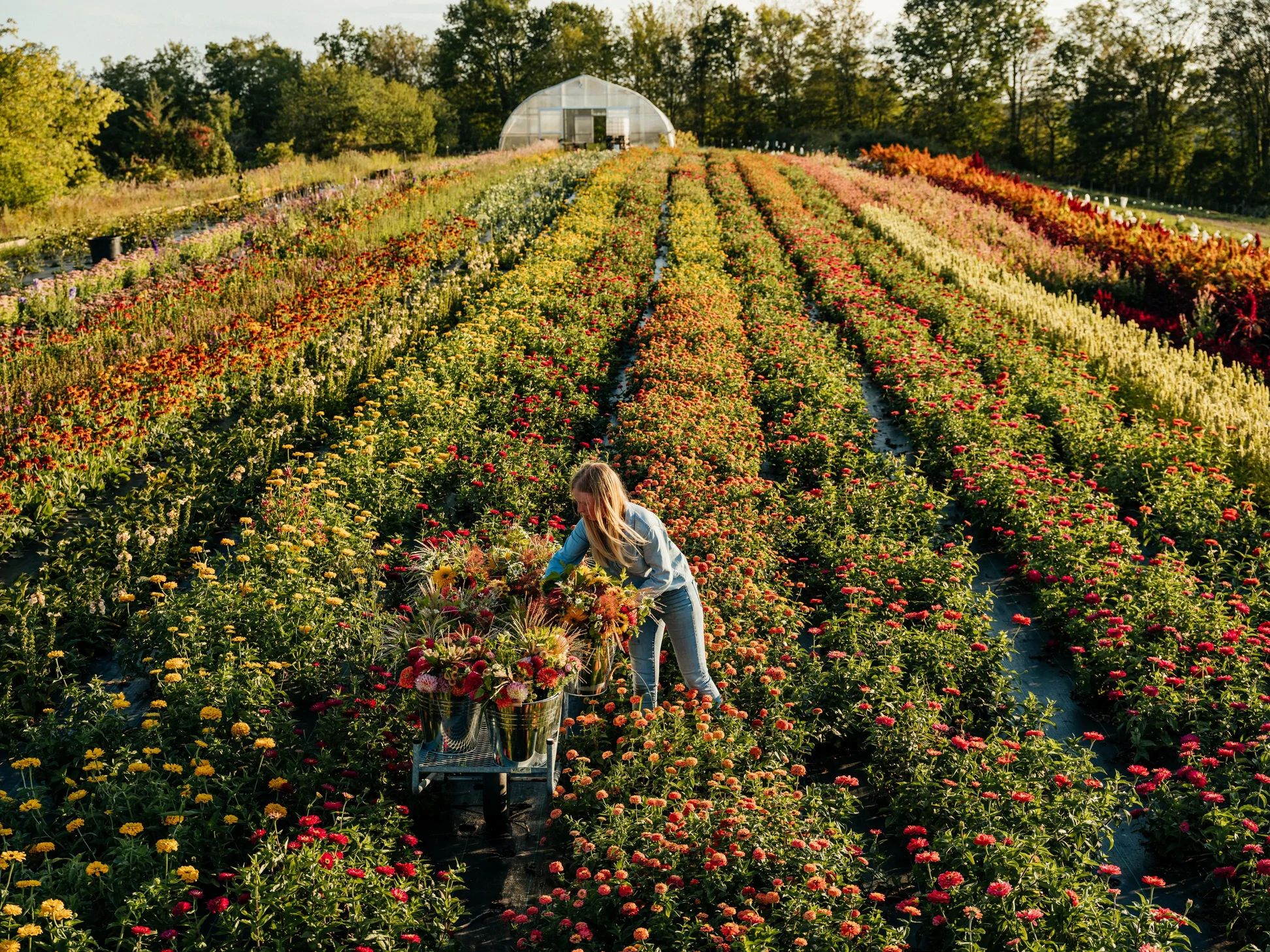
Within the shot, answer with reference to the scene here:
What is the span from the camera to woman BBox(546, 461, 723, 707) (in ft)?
12.3

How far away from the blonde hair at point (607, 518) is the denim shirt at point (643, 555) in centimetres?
3

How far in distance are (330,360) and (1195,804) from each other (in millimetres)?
7637

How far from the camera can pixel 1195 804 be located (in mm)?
3609

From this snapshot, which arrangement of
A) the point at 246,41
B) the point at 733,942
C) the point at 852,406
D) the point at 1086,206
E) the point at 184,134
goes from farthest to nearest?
1. the point at 246,41
2. the point at 184,134
3. the point at 1086,206
4. the point at 852,406
5. the point at 733,942

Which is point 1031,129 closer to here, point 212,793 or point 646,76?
point 646,76

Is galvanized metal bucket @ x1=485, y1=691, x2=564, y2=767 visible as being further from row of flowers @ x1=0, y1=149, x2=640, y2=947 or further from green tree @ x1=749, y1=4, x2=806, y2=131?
green tree @ x1=749, y1=4, x2=806, y2=131

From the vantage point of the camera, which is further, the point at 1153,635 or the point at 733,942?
the point at 1153,635

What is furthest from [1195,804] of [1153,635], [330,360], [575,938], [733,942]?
[330,360]

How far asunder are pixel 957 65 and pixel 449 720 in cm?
5537

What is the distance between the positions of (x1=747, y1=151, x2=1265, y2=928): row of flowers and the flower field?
3cm

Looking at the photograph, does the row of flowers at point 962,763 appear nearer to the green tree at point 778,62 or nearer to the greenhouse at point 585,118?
the greenhouse at point 585,118

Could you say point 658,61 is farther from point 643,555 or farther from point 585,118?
point 643,555

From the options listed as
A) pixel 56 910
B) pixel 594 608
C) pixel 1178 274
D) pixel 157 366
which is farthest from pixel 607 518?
pixel 1178 274

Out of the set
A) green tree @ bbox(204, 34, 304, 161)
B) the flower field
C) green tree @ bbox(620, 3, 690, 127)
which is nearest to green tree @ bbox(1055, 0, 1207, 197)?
green tree @ bbox(620, 3, 690, 127)
